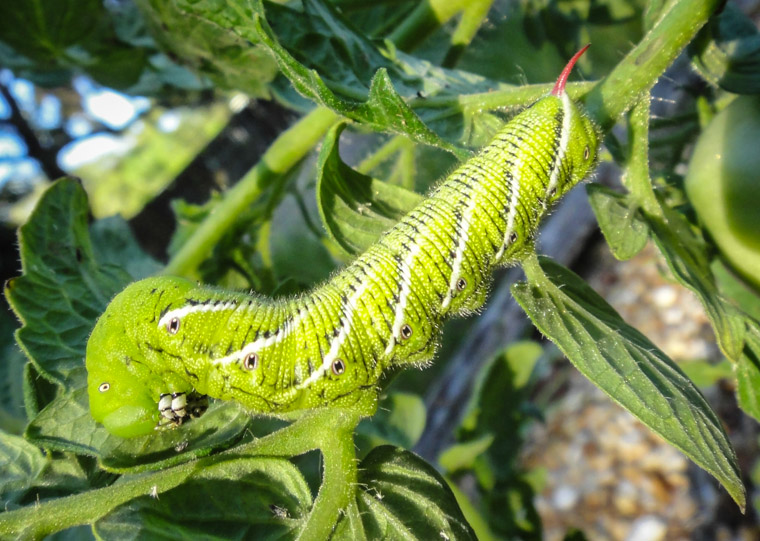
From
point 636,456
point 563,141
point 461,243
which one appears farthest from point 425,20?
point 636,456

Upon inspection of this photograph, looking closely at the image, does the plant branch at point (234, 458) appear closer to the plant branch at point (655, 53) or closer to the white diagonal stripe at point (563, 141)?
the white diagonal stripe at point (563, 141)

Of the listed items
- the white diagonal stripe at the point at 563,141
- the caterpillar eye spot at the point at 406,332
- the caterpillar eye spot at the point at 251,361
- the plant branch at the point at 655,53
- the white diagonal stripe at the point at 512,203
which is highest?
the plant branch at the point at 655,53

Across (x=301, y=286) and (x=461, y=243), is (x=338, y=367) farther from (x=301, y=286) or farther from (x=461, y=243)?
(x=301, y=286)

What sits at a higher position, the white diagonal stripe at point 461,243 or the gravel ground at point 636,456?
the white diagonal stripe at point 461,243

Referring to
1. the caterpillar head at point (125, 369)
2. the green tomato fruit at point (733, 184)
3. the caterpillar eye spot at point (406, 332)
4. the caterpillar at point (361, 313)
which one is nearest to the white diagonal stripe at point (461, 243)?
the caterpillar at point (361, 313)

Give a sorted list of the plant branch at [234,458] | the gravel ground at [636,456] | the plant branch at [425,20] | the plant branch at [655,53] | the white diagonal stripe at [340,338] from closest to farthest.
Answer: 1. the plant branch at [234,458]
2. the plant branch at [655,53]
3. the white diagonal stripe at [340,338]
4. the plant branch at [425,20]
5. the gravel ground at [636,456]

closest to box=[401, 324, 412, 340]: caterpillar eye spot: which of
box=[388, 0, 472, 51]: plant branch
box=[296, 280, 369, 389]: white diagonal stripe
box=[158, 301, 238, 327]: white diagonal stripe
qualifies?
box=[296, 280, 369, 389]: white diagonal stripe

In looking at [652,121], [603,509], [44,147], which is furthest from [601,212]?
[603,509]
